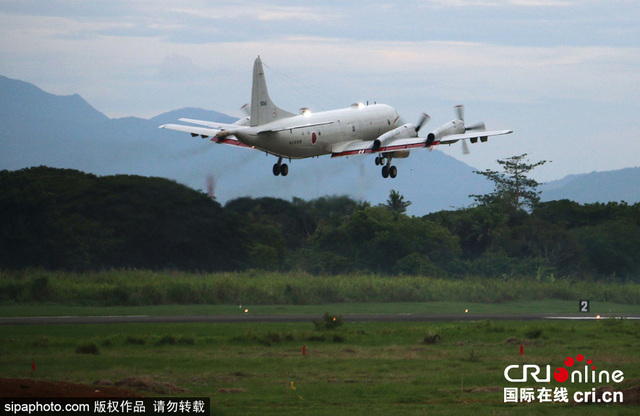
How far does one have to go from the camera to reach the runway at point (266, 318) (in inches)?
2406

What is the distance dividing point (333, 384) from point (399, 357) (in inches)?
336

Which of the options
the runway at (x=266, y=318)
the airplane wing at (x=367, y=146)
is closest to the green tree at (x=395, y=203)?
the runway at (x=266, y=318)

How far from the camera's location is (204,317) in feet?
216

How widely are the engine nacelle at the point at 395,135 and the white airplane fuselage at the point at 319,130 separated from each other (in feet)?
4.56

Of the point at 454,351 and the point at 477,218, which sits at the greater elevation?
the point at 477,218

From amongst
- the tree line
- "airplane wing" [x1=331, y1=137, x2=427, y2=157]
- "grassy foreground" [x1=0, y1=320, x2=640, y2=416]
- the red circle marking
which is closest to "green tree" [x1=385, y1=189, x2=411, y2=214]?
the tree line

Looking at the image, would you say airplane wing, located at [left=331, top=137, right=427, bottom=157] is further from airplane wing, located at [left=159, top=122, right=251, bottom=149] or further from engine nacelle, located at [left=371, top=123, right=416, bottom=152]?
airplane wing, located at [left=159, top=122, right=251, bottom=149]

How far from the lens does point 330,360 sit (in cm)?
4578

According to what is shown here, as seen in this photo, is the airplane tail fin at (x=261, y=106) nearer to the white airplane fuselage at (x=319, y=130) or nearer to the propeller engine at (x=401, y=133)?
the white airplane fuselage at (x=319, y=130)

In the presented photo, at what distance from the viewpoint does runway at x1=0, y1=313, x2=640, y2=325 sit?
61.1m

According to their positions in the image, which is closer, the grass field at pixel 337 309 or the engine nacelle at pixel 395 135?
the engine nacelle at pixel 395 135

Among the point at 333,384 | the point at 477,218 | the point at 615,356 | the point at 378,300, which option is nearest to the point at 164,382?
the point at 333,384

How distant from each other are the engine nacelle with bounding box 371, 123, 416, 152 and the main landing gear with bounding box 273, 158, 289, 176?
6515mm

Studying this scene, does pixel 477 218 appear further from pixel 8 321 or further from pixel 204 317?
pixel 8 321
